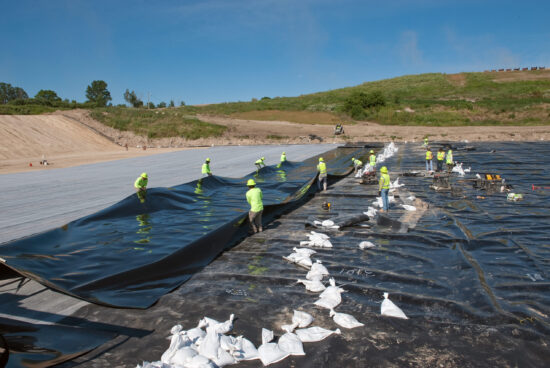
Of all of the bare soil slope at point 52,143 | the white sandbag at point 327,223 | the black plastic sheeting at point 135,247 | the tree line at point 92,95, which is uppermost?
the tree line at point 92,95

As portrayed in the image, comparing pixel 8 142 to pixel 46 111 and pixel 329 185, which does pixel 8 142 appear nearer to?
pixel 46 111

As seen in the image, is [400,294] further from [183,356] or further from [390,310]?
[183,356]

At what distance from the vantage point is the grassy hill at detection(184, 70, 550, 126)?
2333 inches

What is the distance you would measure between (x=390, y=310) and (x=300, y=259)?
2.46 metres

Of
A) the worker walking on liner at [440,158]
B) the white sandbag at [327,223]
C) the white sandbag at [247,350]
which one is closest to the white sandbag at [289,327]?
the white sandbag at [247,350]

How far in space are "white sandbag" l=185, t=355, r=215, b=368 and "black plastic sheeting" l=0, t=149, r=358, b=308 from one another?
1.81 meters

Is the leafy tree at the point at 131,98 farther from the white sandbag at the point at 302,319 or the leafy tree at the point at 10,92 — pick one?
the white sandbag at the point at 302,319

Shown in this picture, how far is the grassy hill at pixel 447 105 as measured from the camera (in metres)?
59.2

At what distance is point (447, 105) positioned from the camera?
224 feet

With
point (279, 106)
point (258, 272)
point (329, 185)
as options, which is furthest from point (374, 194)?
point (279, 106)

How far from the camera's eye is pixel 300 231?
10125mm

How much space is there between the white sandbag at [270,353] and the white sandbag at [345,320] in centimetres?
99

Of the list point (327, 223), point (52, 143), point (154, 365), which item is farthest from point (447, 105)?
point (154, 365)

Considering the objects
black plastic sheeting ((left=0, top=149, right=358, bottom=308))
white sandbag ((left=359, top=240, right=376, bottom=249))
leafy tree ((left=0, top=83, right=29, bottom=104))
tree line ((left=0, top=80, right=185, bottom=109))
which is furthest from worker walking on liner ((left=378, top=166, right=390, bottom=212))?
leafy tree ((left=0, top=83, right=29, bottom=104))
